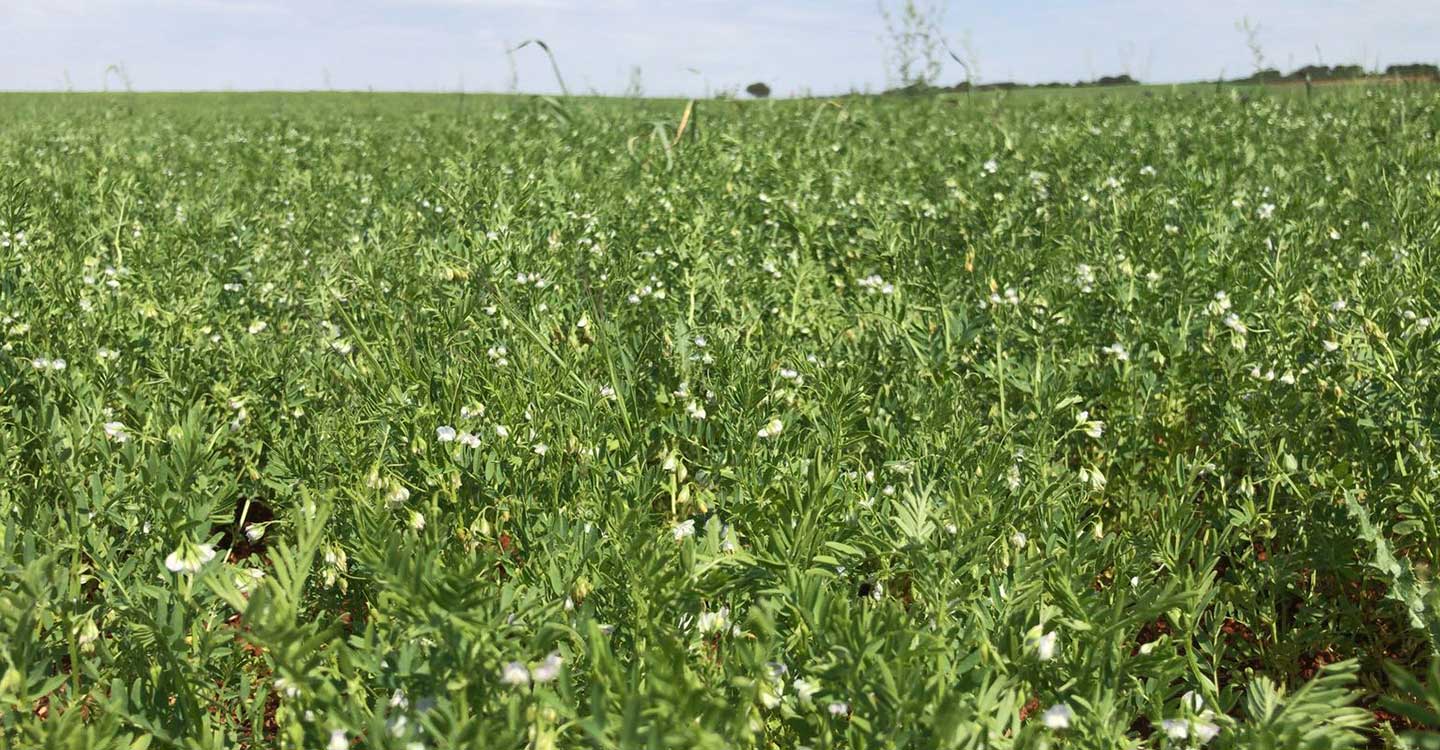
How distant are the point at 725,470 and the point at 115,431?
1675 millimetres

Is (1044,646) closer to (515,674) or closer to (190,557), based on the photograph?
(515,674)

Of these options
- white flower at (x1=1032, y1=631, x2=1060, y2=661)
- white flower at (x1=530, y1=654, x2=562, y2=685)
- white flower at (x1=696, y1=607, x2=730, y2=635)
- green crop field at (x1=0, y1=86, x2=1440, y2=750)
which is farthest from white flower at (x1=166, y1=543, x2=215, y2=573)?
white flower at (x1=1032, y1=631, x2=1060, y2=661)

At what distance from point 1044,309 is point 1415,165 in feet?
13.0

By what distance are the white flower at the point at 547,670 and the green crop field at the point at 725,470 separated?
2cm

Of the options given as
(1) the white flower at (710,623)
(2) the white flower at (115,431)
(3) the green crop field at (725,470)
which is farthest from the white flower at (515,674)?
(2) the white flower at (115,431)

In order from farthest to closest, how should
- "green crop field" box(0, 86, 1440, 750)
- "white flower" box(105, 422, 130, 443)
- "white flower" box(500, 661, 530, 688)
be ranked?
1. "white flower" box(105, 422, 130, 443)
2. "green crop field" box(0, 86, 1440, 750)
3. "white flower" box(500, 661, 530, 688)

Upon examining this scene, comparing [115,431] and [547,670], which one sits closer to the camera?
[547,670]

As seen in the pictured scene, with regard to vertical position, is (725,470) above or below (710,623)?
above

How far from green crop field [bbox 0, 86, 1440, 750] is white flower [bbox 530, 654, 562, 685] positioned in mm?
22

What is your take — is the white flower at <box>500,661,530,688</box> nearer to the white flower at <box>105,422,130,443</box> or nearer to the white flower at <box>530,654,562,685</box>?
the white flower at <box>530,654,562,685</box>

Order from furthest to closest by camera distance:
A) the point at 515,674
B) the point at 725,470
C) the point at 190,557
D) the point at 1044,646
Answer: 1. the point at 725,470
2. the point at 190,557
3. the point at 1044,646
4. the point at 515,674

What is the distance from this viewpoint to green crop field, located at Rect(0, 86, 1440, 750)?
1764mm

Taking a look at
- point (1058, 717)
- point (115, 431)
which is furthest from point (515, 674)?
point (115, 431)

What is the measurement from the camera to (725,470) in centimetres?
269
